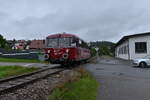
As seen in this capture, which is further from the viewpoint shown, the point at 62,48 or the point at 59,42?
the point at 59,42

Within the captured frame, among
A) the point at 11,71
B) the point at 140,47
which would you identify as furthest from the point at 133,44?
the point at 11,71

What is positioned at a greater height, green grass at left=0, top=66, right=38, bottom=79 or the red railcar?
the red railcar

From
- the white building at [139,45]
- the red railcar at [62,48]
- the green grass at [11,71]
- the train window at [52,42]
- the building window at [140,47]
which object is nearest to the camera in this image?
the green grass at [11,71]

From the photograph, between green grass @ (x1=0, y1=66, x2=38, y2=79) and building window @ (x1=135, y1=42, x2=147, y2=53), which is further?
building window @ (x1=135, y1=42, x2=147, y2=53)

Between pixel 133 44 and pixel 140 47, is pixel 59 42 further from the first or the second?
pixel 140 47

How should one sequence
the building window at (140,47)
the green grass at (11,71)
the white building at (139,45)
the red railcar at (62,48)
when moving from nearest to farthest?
the green grass at (11,71), the red railcar at (62,48), the white building at (139,45), the building window at (140,47)

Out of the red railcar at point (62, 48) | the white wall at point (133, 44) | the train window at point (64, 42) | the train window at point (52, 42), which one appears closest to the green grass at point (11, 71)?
the red railcar at point (62, 48)

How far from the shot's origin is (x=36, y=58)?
32031mm

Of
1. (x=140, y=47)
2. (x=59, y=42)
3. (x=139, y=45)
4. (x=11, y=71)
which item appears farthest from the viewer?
(x=139, y=45)

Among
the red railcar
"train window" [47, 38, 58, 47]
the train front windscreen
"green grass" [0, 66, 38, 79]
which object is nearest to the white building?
the red railcar

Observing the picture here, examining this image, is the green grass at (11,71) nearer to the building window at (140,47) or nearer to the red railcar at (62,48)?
the red railcar at (62,48)

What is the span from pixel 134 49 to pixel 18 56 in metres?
19.3

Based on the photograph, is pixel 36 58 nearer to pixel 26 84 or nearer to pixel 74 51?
pixel 74 51

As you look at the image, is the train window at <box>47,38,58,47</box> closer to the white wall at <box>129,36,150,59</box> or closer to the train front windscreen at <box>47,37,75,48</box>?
the train front windscreen at <box>47,37,75,48</box>
